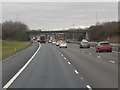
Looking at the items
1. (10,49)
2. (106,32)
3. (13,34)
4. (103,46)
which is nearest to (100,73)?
(103,46)

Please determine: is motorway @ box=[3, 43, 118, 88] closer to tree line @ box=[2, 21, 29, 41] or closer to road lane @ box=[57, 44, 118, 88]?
road lane @ box=[57, 44, 118, 88]

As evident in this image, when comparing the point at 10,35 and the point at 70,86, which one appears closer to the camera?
the point at 70,86

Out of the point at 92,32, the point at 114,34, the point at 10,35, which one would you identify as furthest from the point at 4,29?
the point at 114,34

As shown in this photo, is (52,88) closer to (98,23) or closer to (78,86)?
(78,86)

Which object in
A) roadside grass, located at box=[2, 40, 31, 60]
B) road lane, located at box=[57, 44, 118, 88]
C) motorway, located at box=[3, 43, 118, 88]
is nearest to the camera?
motorway, located at box=[3, 43, 118, 88]

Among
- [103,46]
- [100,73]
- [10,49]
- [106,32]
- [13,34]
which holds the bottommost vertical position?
[10,49]

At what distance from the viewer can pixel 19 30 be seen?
14188cm

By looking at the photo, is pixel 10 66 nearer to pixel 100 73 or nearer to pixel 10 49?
pixel 100 73

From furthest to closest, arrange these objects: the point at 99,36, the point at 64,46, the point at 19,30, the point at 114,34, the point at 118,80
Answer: the point at 19,30 < the point at 99,36 < the point at 114,34 < the point at 64,46 < the point at 118,80

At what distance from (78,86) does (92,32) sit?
121m

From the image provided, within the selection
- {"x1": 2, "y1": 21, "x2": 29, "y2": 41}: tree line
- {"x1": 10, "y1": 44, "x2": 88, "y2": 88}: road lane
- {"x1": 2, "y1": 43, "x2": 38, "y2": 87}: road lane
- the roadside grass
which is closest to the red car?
the roadside grass

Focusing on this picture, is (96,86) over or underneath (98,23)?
underneath

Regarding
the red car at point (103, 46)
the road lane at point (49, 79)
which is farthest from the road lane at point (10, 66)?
the red car at point (103, 46)

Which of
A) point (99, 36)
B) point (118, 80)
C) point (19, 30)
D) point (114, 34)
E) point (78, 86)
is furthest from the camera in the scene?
point (19, 30)
